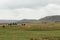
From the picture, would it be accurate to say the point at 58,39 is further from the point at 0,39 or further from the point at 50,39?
the point at 0,39

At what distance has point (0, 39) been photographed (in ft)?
117

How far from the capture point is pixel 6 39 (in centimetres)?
3581

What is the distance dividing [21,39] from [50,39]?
17.2 feet

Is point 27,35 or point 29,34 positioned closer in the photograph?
point 27,35

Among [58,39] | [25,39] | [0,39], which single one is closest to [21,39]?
[25,39]

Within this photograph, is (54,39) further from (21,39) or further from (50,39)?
(21,39)

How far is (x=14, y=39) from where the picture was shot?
35250 mm

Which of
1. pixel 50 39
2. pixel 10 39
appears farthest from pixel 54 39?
pixel 10 39

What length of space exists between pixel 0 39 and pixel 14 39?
2619 millimetres

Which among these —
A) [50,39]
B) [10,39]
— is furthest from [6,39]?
[50,39]

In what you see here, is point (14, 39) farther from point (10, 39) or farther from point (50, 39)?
point (50, 39)

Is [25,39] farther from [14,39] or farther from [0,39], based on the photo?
[0,39]

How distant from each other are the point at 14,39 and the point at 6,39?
161 cm

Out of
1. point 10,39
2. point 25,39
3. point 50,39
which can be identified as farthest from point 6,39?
point 50,39
